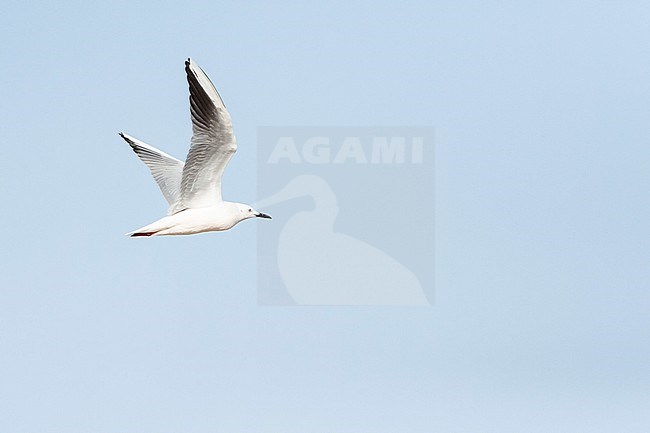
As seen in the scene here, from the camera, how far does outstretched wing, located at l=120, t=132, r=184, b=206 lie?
9624mm

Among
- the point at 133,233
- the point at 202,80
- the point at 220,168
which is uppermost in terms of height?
the point at 202,80

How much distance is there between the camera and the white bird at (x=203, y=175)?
8086mm

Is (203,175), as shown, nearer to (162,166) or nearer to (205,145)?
(205,145)

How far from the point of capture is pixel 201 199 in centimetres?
881

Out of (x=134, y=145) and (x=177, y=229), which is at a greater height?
(x=134, y=145)

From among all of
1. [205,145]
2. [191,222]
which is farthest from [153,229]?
[205,145]

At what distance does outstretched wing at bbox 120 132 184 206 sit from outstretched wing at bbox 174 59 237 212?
0.68 metres

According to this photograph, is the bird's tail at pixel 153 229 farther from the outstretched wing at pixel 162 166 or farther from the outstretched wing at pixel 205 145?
the outstretched wing at pixel 162 166

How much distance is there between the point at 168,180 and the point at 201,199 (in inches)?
41.8

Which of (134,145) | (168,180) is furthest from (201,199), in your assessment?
(134,145)

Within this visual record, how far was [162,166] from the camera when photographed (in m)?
9.96

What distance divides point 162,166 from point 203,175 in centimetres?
142

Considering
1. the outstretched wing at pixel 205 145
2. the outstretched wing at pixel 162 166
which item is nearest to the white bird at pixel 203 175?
the outstretched wing at pixel 205 145

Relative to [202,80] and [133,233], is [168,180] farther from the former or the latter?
[202,80]
